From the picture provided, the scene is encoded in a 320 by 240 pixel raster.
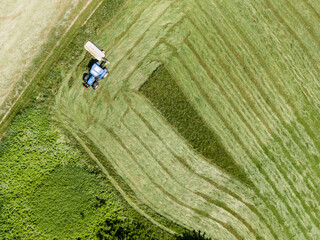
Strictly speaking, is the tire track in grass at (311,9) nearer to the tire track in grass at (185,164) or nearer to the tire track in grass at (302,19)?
the tire track in grass at (302,19)

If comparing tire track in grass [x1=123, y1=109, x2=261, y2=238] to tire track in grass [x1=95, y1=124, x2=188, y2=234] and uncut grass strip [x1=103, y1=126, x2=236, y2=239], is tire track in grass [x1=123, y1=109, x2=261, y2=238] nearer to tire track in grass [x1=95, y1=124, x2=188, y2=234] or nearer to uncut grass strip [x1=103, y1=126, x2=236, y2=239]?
uncut grass strip [x1=103, y1=126, x2=236, y2=239]

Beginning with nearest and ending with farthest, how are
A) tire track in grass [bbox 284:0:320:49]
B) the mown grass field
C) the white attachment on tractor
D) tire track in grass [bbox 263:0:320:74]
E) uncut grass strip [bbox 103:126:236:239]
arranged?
the white attachment on tractor < the mown grass field < uncut grass strip [bbox 103:126:236:239] < tire track in grass [bbox 263:0:320:74] < tire track in grass [bbox 284:0:320:49]

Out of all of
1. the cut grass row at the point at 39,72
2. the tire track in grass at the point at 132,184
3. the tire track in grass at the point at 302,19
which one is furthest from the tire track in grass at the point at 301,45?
the cut grass row at the point at 39,72

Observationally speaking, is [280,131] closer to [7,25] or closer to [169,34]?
[169,34]

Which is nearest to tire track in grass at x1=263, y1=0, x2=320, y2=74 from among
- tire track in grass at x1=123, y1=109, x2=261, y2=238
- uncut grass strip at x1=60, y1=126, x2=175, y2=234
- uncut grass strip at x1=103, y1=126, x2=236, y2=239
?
tire track in grass at x1=123, y1=109, x2=261, y2=238

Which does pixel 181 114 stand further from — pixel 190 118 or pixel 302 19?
pixel 302 19

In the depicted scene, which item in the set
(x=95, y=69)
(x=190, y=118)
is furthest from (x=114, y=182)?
(x=95, y=69)
